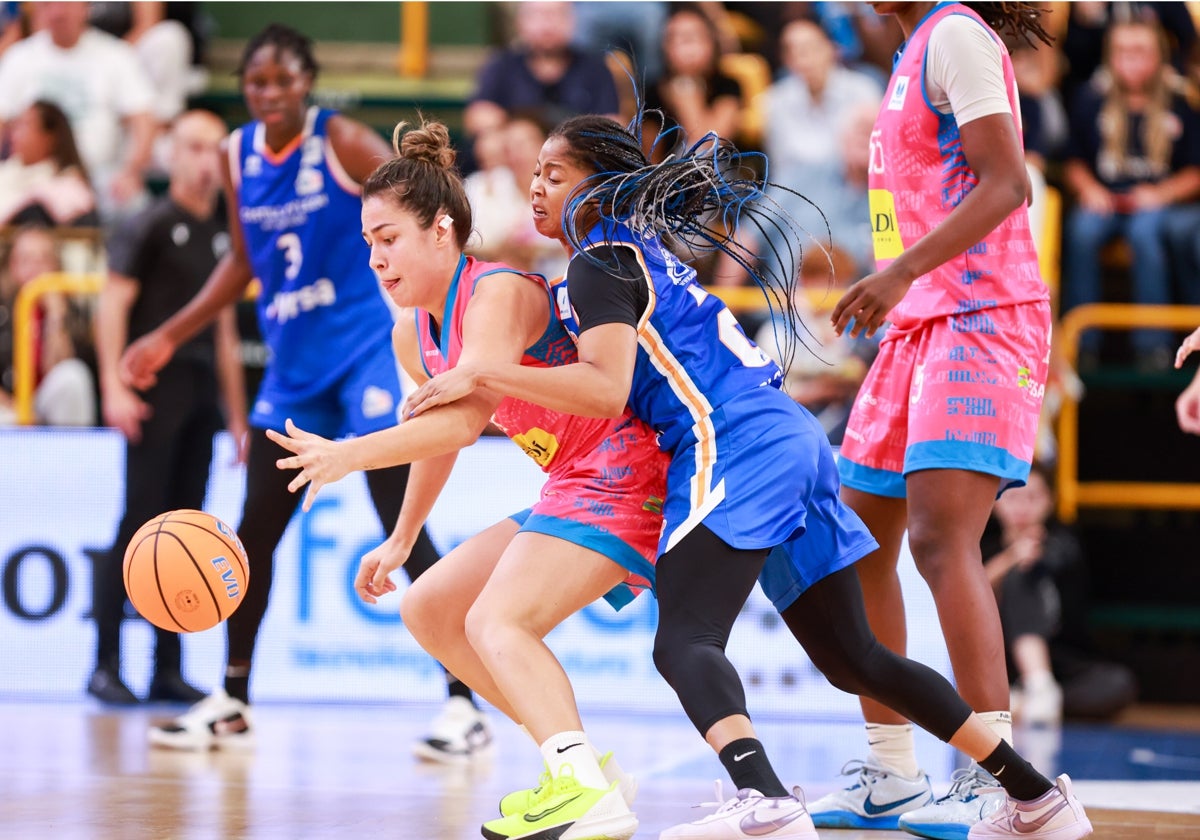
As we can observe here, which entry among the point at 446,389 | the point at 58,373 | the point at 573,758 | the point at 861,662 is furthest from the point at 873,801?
the point at 58,373

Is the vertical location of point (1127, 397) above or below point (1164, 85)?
below

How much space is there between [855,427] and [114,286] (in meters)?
4.30

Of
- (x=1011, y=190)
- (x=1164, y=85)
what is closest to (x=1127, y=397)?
(x=1164, y=85)

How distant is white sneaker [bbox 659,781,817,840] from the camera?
316 centimetres

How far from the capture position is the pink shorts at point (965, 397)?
371 centimetres

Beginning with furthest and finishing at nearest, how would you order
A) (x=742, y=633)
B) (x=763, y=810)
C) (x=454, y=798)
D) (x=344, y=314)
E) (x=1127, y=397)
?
(x=1127, y=397) → (x=742, y=633) → (x=344, y=314) → (x=454, y=798) → (x=763, y=810)

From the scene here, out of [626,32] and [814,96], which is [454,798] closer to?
[814,96]

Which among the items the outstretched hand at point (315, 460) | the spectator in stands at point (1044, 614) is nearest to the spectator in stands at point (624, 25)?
the spectator in stands at point (1044, 614)

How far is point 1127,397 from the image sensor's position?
8.44 m

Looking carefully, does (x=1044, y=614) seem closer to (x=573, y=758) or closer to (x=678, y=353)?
(x=678, y=353)

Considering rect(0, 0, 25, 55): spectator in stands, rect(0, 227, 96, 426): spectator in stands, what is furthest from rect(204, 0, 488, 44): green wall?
rect(0, 227, 96, 426): spectator in stands

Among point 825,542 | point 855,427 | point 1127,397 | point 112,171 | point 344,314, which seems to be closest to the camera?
point 825,542

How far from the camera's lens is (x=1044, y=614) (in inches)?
281

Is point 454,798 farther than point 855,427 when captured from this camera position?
Yes
